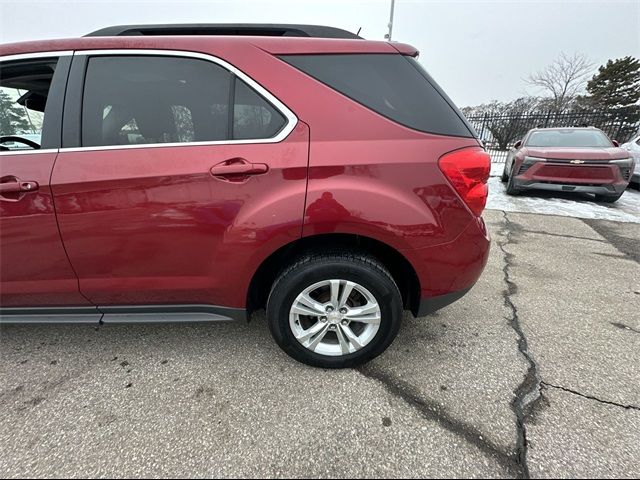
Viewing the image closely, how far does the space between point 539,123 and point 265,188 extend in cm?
1589

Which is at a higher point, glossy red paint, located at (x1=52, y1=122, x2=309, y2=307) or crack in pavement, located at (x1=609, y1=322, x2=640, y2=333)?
glossy red paint, located at (x1=52, y1=122, x2=309, y2=307)

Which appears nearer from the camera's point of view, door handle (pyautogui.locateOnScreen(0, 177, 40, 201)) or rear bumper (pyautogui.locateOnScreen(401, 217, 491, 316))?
door handle (pyautogui.locateOnScreen(0, 177, 40, 201))

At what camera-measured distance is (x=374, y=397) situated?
186 centimetres

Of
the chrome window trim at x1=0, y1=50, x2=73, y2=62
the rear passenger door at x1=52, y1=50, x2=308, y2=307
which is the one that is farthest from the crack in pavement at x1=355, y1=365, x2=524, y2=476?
the chrome window trim at x1=0, y1=50, x2=73, y2=62

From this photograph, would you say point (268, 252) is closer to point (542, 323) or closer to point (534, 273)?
point (542, 323)

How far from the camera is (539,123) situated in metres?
13.9

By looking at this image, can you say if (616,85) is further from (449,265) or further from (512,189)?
(449,265)

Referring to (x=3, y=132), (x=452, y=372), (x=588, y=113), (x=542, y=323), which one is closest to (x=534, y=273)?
(x=542, y=323)

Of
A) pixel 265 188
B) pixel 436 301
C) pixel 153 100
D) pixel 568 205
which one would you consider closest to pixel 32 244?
pixel 153 100

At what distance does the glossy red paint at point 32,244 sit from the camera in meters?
1.77

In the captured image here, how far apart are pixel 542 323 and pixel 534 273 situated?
1.08 metres

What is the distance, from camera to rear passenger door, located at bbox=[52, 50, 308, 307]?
1732 millimetres

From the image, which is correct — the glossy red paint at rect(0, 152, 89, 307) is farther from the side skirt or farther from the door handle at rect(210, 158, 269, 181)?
the door handle at rect(210, 158, 269, 181)

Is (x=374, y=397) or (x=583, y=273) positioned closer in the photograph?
(x=374, y=397)
